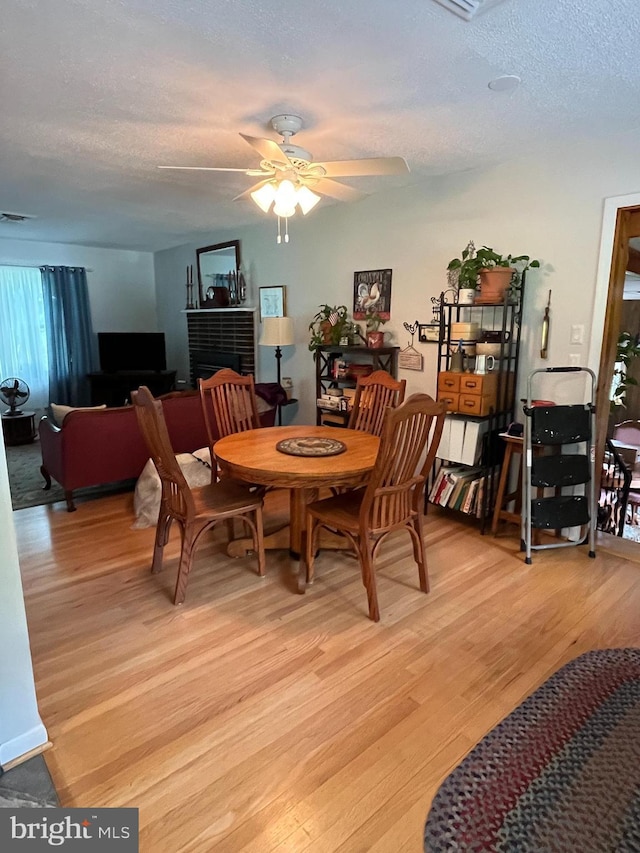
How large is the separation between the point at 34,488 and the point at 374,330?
3.18m

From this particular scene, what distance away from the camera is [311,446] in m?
2.75

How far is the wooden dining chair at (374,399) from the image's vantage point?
3256mm

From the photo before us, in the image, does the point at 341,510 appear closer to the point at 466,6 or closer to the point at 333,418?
the point at 333,418

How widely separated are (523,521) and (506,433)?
586 millimetres

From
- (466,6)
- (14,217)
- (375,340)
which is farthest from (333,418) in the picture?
(14,217)

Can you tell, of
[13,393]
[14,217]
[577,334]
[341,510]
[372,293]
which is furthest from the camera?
[13,393]

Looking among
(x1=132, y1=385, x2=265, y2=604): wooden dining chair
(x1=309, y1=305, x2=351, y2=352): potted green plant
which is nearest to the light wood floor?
(x1=132, y1=385, x2=265, y2=604): wooden dining chair

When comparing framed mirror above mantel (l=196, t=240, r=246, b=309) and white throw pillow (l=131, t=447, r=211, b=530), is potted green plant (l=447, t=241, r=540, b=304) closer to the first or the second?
white throw pillow (l=131, t=447, r=211, b=530)

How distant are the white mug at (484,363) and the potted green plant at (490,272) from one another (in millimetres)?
359

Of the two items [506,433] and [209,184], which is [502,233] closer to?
[506,433]

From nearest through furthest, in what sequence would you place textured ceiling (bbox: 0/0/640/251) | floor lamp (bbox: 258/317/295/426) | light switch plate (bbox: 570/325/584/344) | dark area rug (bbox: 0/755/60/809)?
dark area rug (bbox: 0/755/60/809) → textured ceiling (bbox: 0/0/640/251) → light switch plate (bbox: 570/325/584/344) → floor lamp (bbox: 258/317/295/426)

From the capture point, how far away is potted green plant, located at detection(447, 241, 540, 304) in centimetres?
313

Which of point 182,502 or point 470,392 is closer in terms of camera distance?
point 182,502

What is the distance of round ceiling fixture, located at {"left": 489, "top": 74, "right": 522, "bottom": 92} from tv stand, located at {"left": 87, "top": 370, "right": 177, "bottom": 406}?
5.34 metres
